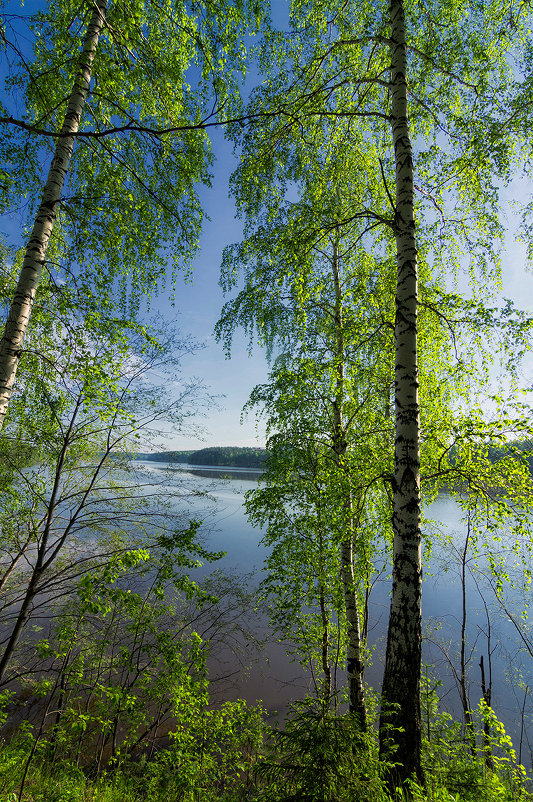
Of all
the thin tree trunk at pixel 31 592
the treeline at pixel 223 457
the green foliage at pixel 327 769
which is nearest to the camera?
the green foliage at pixel 327 769

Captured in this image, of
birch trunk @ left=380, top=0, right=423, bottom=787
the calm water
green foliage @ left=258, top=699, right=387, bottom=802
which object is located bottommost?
the calm water

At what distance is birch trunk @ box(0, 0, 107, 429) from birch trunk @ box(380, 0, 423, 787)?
2.84 metres

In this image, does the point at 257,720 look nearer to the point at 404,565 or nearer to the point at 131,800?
the point at 131,800

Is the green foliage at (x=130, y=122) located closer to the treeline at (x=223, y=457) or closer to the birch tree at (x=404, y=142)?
the birch tree at (x=404, y=142)

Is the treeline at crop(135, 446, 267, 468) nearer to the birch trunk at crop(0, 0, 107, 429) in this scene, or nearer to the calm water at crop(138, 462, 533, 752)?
the calm water at crop(138, 462, 533, 752)

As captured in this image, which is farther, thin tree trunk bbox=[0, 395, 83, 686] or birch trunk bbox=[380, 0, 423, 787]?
thin tree trunk bbox=[0, 395, 83, 686]

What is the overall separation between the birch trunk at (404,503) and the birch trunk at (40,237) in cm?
284

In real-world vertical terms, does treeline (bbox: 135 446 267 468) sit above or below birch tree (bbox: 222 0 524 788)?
below

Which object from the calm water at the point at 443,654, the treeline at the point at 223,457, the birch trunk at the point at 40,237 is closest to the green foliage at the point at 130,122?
the birch trunk at the point at 40,237

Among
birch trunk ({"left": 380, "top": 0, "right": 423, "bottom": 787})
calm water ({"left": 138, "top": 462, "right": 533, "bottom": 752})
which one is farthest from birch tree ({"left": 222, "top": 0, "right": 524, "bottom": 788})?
calm water ({"left": 138, "top": 462, "right": 533, "bottom": 752})

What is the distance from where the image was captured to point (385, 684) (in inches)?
102

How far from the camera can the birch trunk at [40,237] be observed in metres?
2.46

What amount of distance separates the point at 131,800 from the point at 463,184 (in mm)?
8370

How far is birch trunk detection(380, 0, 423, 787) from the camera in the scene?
2469 mm
